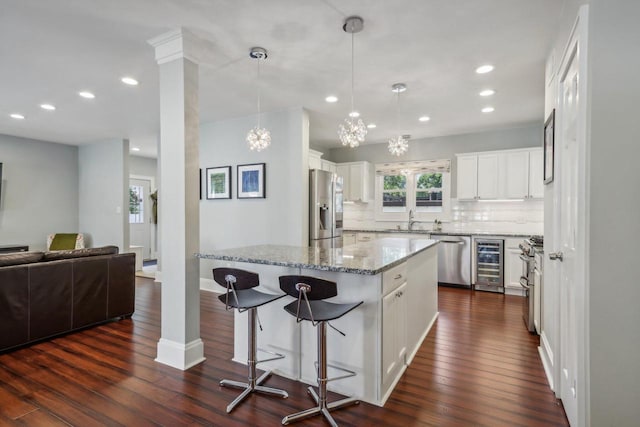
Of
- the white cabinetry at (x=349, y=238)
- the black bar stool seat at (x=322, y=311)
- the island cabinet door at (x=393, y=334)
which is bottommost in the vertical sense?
the island cabinet door at (x=393, y=334)

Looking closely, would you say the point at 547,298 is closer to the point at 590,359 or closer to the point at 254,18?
the point at 590,359

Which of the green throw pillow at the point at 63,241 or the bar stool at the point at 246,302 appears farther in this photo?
the green throw pillow at the point at 63,241

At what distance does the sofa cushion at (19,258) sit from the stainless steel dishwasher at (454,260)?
5349 mm

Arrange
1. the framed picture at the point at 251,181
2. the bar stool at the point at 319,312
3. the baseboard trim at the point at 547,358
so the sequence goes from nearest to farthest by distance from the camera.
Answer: the bar stool at the point at 319,312, the baseboard trim at the point at 547,358, the framed picture at the point at 251,181

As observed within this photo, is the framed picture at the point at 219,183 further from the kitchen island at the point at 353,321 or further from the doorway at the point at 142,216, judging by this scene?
the doorway at the point at 142,216

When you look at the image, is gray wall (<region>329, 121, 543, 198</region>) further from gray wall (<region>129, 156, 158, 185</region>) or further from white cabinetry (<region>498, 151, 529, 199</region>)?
gray wall (<region>129, 156, 158, 185</region>)

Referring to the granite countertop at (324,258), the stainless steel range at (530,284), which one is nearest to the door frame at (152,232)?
the granite countertop at (324,258)

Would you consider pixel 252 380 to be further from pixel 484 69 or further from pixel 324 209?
pixel 484 69

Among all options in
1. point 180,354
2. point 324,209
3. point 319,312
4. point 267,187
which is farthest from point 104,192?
point 319,312

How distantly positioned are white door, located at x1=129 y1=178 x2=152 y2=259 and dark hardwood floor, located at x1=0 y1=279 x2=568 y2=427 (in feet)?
18.9

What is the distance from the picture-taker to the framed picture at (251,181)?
4.75 metres

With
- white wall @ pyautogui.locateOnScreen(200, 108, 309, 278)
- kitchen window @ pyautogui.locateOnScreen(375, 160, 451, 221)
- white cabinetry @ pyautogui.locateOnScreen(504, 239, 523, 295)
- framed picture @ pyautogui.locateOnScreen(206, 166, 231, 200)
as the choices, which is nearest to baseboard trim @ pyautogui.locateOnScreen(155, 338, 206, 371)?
white wall @ pyautogui.locateOnScreen(200, 108, 309, 278)

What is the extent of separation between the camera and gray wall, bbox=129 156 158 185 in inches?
334

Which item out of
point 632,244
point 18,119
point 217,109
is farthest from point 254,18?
point 18,119
